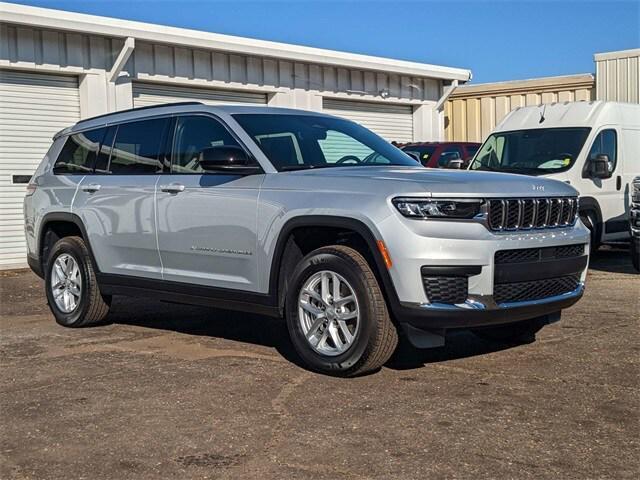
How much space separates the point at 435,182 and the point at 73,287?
12.8 feet

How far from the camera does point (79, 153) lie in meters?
7.84

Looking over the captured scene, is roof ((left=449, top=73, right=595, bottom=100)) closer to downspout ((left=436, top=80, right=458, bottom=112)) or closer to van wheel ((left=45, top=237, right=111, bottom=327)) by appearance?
downspout ((left=436, top=80, right=458, bottom=112))

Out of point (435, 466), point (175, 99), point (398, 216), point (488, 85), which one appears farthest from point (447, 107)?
point (435, 466)

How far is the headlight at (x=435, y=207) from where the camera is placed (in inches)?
201

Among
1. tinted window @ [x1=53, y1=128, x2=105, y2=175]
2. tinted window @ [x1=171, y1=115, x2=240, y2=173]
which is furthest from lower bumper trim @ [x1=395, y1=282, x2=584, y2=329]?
tinted window @ [x1=53, y1=128, x2=105, y2=175]

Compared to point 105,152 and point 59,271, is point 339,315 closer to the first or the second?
point 105,152

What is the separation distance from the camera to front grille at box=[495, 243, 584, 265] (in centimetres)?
523

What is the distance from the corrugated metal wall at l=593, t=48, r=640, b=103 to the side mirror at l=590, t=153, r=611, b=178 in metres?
6.73

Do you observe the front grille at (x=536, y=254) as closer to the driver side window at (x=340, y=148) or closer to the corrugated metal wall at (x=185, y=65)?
the driver side window at (x=340, y=148)

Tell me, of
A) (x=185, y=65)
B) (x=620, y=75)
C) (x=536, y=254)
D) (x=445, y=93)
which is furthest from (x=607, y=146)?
(x=445, y=93)

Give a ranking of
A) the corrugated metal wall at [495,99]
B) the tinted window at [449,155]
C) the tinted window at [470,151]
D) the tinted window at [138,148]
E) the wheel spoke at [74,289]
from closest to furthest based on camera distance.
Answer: the tinted window at [138,148], the wheel spoke at [74,289], the tinted window at [449,155], the tinted window at [470,151], the corrugated metal wall at [495,99]

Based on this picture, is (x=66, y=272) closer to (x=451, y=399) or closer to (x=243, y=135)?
(x=243, y=135)

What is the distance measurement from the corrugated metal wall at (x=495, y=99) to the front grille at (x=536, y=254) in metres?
13.5

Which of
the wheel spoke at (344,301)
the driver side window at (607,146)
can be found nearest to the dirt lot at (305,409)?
the wheel spoke at (344,301)
